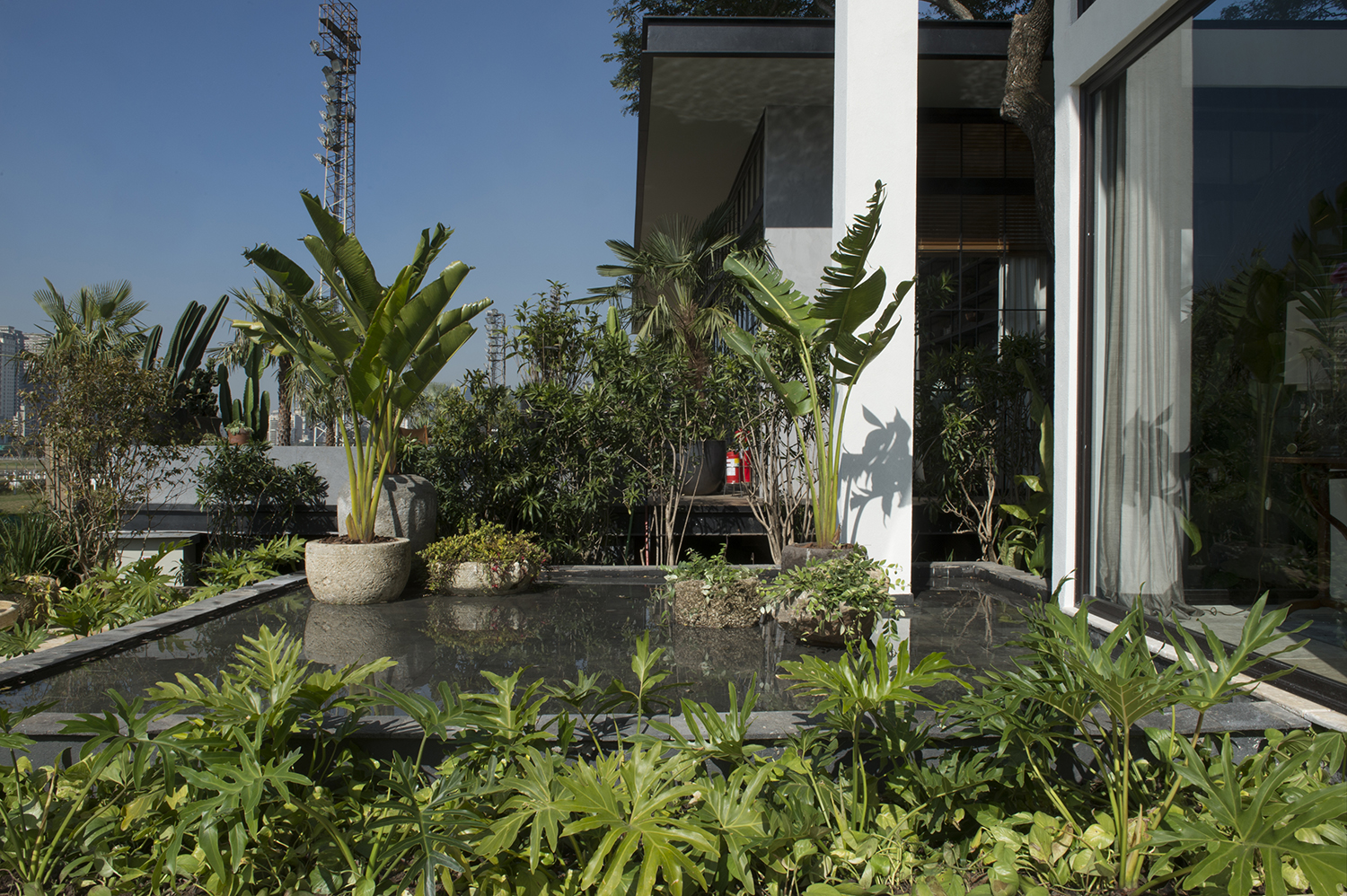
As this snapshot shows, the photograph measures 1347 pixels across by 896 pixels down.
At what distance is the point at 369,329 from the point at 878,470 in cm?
380

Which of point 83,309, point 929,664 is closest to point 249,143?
point 83,309

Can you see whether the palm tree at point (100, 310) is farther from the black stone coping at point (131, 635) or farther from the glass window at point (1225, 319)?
the glass window at point (1225, 319)

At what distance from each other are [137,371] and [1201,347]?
7.65 m

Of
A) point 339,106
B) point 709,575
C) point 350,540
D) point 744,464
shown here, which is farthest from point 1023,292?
point 339,106

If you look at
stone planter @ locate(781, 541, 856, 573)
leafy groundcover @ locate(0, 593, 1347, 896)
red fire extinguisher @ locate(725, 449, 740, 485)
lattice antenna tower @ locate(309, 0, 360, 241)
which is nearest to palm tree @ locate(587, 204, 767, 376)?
red fire extinguisher @ locate(725, 449, 740, 485)

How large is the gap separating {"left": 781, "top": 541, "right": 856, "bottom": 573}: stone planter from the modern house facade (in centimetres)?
80

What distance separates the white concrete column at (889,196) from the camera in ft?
17.9

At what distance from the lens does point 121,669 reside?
145 inches

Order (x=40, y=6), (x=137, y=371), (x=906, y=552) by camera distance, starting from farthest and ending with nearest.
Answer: (x=40, y=6)
(x=137, y=371)
(x=906, y=552)

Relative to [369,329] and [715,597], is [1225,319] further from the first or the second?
[369,329]

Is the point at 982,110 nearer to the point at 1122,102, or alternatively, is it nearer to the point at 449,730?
the point at 1122,102

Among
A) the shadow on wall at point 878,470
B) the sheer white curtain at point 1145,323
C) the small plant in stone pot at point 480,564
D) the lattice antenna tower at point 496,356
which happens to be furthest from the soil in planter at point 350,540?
the sheer white curtain at point 1145,323

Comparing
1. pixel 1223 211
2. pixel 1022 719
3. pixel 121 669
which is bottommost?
pixel 121 669

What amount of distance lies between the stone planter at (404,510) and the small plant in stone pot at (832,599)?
312 centimetres
